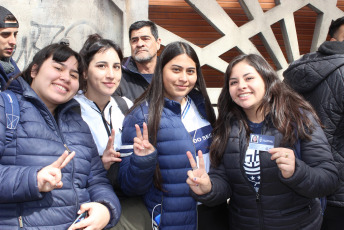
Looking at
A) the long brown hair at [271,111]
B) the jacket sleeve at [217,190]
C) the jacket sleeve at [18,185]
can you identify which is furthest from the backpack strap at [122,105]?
the jacket sleeve at [18,185]

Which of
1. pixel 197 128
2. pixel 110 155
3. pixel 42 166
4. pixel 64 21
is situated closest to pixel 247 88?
pixel 197 128

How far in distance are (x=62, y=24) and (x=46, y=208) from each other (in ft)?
12.6

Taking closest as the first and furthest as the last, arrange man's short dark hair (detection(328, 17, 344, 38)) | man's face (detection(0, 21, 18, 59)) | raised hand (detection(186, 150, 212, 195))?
1. raised hand (detection(186, 150, 212, 195))
2. man's short dark hair (detection(328, 17, 344, 38))
3. man's face (detection(0, 21, 18, 59))

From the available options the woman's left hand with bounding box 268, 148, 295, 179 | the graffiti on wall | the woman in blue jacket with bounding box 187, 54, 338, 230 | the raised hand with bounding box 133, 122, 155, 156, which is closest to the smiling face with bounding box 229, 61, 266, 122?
the woman in blue jacket with bounding box 187, 54, 338, 230

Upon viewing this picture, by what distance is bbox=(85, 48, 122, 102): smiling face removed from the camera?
95.3 inches

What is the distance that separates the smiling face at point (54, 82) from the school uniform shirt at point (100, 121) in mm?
388

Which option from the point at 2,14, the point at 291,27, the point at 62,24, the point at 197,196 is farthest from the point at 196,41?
the point at 197,196

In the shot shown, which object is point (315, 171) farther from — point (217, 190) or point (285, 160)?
point (217, 190)

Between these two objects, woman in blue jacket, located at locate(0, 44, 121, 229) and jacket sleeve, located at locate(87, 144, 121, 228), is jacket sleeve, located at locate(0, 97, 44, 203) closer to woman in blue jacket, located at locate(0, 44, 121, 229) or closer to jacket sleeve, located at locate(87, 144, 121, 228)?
woman in blue jacket, located at locate(0, 44, 121, 229)

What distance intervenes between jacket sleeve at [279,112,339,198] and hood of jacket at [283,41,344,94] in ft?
1.53

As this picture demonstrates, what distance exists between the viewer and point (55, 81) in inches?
76.1

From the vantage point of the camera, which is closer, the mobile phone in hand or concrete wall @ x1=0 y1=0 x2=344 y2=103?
the mobile phone in hand

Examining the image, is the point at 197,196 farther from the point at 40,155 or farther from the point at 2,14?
the point at 2,14

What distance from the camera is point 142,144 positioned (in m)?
1.93
